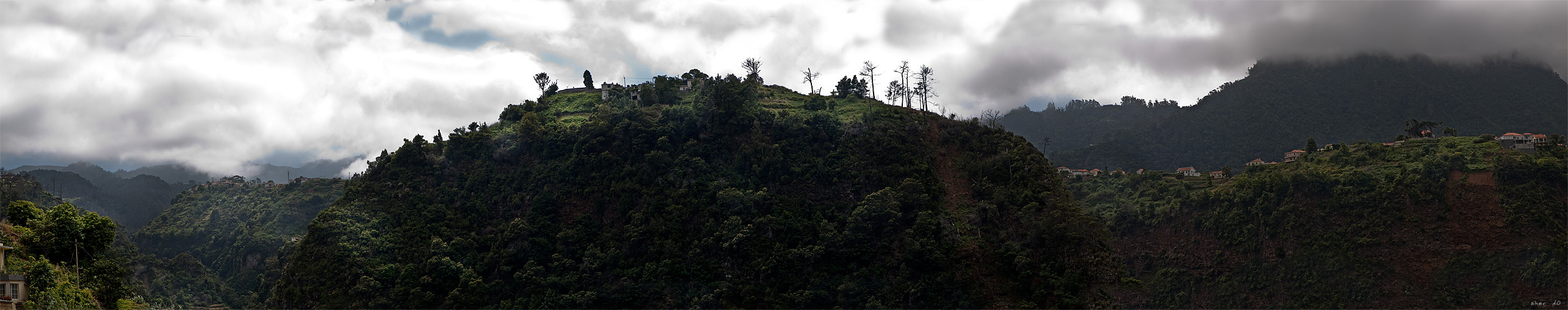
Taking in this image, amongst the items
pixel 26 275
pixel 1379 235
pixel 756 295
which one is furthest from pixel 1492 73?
pixel 26 275

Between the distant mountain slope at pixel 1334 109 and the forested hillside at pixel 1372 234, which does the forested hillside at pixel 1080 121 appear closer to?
the distant mountain slope at pixel 1334 109

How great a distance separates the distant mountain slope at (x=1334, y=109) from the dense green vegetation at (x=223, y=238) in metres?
76.5

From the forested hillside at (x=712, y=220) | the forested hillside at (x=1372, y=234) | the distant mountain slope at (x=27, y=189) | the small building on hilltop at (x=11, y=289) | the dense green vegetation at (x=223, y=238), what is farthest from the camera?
the dense green vegetation at (x=223, y=238)

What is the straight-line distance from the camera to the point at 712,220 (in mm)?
44938

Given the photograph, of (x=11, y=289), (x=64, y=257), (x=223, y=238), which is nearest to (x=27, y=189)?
(x=223, y=238)

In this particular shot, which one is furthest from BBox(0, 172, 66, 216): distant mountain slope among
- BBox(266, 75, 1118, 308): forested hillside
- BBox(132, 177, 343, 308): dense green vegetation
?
BBox(266, 75, 1118, 308): forested hillside

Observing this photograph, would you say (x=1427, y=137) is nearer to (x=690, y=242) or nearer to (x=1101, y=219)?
(x=1101, y=219)

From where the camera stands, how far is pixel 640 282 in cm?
4394

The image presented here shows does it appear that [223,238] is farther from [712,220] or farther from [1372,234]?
[1372,234]

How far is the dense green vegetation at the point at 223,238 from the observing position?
62.0 m

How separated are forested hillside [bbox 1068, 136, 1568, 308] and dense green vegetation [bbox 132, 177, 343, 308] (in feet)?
207

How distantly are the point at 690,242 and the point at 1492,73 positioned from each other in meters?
85.9

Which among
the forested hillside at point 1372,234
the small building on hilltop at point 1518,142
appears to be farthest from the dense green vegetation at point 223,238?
the small building on hilltop at point 1518,142

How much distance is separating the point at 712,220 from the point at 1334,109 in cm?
7569
